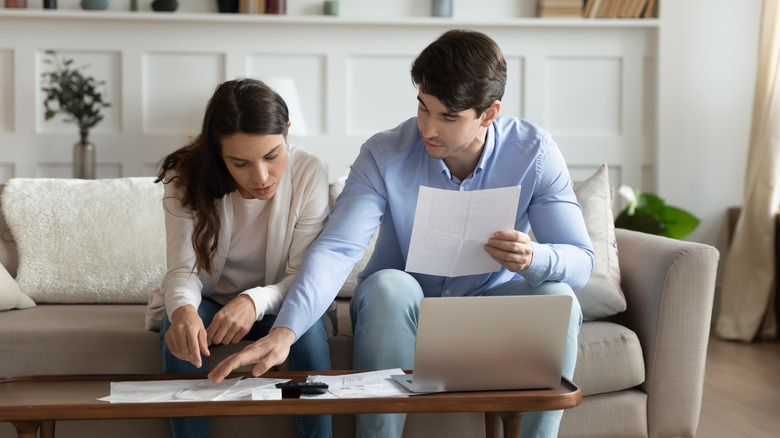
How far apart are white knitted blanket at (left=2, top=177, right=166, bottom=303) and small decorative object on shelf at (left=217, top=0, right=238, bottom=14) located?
1.63 m

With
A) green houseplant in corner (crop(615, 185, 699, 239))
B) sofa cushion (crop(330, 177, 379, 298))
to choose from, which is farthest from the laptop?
green houseplant in corner (crop(615, 185, 699, 239))

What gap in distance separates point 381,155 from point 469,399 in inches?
27.6

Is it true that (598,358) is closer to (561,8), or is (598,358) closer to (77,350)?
(77,350)

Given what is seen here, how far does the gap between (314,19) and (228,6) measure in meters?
0.40

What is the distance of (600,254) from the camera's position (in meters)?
2.02

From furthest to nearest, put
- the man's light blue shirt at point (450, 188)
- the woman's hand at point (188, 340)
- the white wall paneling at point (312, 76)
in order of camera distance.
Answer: the white wall paneling at point (312, 76), the man's light blue shirt at point (450, 188), the woman's hand at point (188, 340)

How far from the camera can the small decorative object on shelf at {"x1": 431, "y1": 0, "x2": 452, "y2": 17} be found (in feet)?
11.9

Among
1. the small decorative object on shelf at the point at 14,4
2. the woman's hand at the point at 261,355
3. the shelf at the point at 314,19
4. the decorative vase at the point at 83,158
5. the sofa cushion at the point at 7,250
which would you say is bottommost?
the woman's hand at the point at 261,355

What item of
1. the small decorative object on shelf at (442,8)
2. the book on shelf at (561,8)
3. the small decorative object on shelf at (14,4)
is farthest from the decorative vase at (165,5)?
the book on shelf at (561,8)

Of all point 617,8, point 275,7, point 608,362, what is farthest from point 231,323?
point 617,8

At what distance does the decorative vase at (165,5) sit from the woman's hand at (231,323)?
2.46 metres

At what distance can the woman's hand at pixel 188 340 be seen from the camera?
4.47 feet

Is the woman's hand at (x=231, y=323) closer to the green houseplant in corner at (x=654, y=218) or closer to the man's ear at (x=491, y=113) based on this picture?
the man's ear at (x=491, y=113)

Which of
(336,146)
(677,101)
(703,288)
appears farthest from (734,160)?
(703,288)
